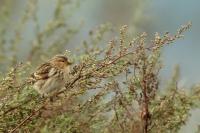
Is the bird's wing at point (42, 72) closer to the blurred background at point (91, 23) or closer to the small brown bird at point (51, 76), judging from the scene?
the small brown bird at point (51, 76)

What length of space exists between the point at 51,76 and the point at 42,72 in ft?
0.23

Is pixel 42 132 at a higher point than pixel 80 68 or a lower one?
lower

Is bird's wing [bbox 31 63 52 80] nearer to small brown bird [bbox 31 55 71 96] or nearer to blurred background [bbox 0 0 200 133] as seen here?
small brown bird [bbox 31 55 71 96]

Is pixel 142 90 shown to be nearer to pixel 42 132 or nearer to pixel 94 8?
pixel 42 132

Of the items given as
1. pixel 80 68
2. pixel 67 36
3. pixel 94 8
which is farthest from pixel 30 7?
pixel 94 8

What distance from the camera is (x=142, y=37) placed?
13.3ft

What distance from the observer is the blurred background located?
7672 millimetres

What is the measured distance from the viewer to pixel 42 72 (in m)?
4.75

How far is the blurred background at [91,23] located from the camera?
7.67 metres

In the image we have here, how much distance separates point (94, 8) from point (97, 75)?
38.5 ft

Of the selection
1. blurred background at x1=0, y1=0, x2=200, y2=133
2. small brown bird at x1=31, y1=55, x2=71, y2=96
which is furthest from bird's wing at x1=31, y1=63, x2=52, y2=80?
blurred background at x1=0, y1=0, x2=200, y2=133

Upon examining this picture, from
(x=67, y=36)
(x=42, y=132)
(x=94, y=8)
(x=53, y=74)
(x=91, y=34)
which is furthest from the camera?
(x=94, y=8)

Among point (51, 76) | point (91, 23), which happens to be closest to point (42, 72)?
point (51, 76)

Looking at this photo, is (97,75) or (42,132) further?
(97,75)
